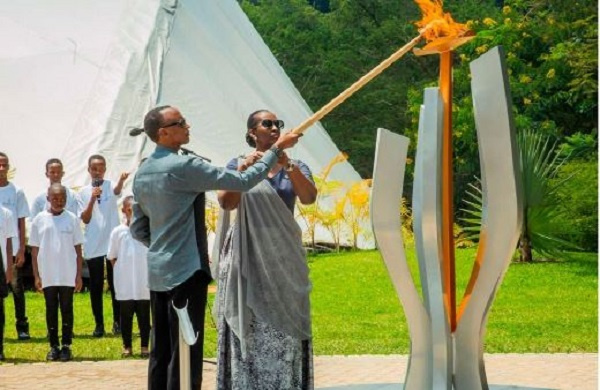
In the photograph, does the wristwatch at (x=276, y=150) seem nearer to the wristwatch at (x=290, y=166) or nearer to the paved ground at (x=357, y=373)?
the wristwatch at (x=290, y=166)

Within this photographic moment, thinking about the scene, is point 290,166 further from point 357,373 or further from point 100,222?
point 100,222

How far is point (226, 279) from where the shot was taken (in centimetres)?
545

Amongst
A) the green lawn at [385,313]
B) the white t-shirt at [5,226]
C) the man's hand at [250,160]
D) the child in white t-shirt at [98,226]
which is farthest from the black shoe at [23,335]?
the man's hand at [250,160]

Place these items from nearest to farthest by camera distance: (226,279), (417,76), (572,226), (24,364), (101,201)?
(226,279) → (24,364) → (101,201) → (572,226) → (417,76)

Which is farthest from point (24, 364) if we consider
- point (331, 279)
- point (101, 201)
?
point (331, 279)

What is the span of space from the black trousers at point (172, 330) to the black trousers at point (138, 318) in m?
3.14

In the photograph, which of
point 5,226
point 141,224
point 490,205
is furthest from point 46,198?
point 490,205

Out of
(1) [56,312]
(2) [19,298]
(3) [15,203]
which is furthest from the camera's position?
(2) [19,298]

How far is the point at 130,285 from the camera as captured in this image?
27.4 ft

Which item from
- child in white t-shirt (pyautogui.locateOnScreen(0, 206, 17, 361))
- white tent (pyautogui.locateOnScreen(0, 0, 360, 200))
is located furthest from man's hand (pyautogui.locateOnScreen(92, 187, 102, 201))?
white tent (pyautogui.locateOnScreen(0, 0, 360, 200))

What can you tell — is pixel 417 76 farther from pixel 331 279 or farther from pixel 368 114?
pixel 331 279

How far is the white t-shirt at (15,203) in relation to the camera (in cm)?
912

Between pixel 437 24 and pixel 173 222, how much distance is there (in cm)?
154

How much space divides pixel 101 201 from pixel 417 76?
2084cm
